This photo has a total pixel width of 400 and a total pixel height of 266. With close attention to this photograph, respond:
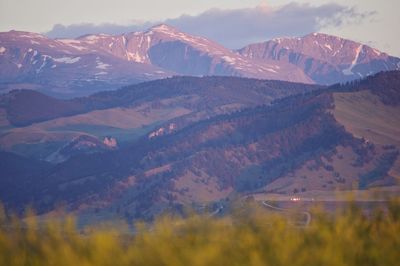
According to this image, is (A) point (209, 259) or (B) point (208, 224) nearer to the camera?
(A) point (209, 259)

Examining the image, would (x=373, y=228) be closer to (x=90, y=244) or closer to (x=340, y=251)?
(x=340, y=251)

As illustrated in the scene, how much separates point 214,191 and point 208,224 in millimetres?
177313

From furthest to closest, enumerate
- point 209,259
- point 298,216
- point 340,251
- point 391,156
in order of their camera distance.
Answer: point 391,156 → point 298,216 → point 340,251 → point 209,259

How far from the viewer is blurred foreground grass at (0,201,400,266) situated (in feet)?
66.6

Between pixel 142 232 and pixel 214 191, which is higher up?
pixel 142 232

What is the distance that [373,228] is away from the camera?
74.7 ft

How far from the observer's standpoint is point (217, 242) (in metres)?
20.6

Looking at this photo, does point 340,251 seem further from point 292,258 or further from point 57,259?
point 57,259

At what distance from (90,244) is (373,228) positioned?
7428 mm

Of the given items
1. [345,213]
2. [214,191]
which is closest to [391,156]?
[214,191]

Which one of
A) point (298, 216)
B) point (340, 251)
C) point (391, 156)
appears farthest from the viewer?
point (391, 156)

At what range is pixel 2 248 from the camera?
21703 mm

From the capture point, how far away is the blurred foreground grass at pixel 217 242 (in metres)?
20.3

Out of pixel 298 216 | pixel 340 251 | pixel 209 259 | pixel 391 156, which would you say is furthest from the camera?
pixel 391 156
